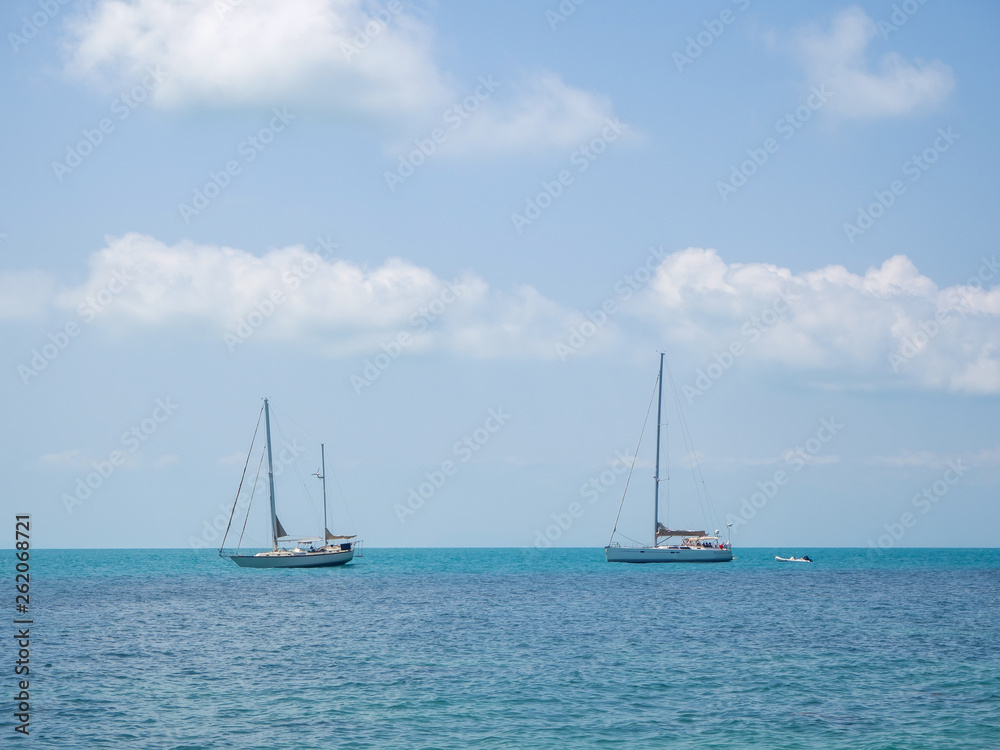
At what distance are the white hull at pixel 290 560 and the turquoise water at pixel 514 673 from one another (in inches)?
1310

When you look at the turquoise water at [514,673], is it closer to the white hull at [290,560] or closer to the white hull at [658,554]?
the white hull at [290,560]

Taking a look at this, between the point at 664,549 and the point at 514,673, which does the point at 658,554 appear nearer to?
the point at 664,549

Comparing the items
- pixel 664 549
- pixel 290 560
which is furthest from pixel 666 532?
pixel 290 560

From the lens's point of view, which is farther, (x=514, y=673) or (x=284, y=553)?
(x=284, y=553)

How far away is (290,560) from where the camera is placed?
94.2m

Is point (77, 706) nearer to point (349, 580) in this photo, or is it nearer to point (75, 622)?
point (75, 622)

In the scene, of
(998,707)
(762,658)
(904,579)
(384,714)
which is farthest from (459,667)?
(904,579)

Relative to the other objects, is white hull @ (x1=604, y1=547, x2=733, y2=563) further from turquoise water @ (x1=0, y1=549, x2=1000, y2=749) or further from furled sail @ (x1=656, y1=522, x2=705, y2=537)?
turquoise water @ (x1=0, y1=549, x2=1000, y2=749)

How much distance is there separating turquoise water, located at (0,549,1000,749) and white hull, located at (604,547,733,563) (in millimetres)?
39248

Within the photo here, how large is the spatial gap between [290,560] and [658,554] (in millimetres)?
38918

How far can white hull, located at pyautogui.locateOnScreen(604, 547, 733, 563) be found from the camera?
10075 centimetres

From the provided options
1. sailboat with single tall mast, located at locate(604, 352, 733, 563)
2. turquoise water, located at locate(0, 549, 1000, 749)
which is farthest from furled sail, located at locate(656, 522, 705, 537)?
turquoise water, located at locate(0, 549, 1000, 749)

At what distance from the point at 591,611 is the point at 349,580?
1388 inches

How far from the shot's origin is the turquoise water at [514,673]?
2433 cm
